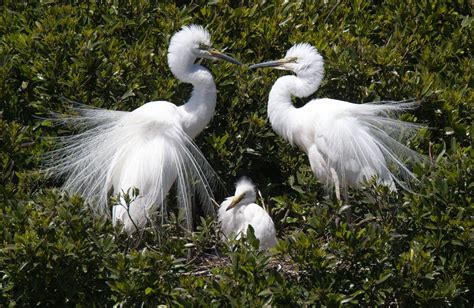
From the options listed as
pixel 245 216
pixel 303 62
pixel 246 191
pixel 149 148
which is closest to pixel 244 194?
pixel 246 191

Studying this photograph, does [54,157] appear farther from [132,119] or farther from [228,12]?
[228,12]

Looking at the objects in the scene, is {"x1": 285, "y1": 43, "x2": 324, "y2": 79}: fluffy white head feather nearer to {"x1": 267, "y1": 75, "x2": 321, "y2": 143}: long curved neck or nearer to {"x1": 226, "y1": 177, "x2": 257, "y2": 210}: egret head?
{"x1": 267, "y1": 75, "x2": 321, "y2": 143}: long curved neck

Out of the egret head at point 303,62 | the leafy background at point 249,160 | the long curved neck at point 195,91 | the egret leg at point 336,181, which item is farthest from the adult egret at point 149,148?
the egret leg at point 336,181

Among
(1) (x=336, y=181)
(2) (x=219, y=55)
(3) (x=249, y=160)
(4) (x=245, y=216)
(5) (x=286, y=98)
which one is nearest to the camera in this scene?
(1) (x=336, y=181)

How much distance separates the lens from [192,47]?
6.24 m

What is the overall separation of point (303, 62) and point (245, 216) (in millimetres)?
1017

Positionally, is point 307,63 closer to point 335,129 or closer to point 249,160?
point 335,129

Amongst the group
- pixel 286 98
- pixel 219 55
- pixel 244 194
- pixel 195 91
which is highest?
pixel 219 55

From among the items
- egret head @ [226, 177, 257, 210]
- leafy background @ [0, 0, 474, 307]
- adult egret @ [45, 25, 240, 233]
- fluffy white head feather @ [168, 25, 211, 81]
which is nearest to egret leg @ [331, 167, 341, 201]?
leafy background @ [0, 0, 474, 307]

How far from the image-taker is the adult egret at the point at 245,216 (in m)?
5.96

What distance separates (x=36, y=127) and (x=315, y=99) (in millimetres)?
1833

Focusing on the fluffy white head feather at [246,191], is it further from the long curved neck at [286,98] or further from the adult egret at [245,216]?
the long curved neck at [286,98]

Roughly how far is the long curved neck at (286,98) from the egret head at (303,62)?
5cm

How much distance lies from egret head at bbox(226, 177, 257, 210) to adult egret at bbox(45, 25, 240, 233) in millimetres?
259
